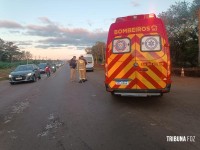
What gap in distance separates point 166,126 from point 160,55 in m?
3.18

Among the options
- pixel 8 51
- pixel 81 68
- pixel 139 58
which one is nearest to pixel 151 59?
pixel 139 58

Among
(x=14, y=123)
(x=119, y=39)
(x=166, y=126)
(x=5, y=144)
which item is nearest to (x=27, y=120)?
(x=14, y=123)

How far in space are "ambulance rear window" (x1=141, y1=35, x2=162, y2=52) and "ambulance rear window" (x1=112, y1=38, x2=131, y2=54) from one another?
514 mm

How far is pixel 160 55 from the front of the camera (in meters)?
8.55

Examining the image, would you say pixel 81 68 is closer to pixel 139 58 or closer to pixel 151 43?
pixel 139 58

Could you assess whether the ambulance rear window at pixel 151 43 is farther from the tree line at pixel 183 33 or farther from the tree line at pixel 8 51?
the tree line at pixel 8 51

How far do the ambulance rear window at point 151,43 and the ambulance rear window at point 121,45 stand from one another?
1.69 feet

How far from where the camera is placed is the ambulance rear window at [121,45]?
352 inches

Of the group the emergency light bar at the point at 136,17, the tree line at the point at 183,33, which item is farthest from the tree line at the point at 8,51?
the emergency light bar at the point at 136,17

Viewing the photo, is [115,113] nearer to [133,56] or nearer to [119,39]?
[133,56]

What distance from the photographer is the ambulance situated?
855cm

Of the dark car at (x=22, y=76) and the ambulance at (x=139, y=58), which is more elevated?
the ambulance at (x=139, y=58)

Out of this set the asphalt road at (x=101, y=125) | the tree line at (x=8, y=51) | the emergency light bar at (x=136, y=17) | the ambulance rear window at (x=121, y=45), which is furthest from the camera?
the tree line at (x=8, y=51)

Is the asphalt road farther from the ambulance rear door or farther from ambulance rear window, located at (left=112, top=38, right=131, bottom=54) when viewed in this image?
ambulance rear window, located at (left=112, top=38, right=131, bottom=54)
